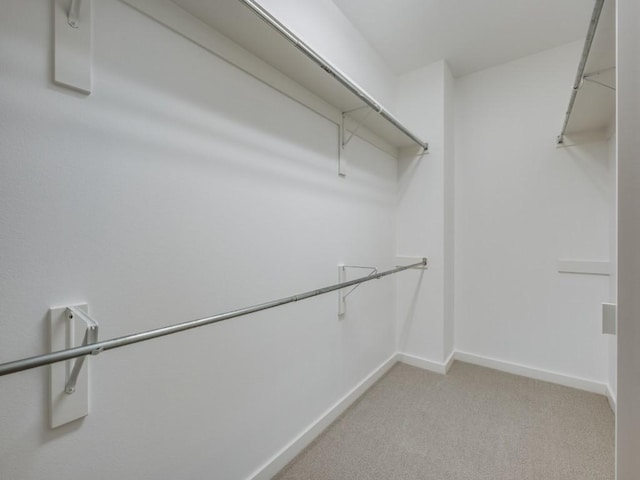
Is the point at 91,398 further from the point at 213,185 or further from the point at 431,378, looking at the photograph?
the point at 431,378

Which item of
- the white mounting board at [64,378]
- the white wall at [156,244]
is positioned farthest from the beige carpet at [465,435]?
the white mounting board at [64,378]

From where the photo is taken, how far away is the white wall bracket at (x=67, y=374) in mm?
795

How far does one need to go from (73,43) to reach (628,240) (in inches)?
65.8

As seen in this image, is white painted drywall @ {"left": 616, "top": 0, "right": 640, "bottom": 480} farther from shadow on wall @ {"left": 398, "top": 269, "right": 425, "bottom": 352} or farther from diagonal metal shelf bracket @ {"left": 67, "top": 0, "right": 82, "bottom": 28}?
shadow on wall @ {"left": 398, "top": 269, "right": 425, "bottom": 352}

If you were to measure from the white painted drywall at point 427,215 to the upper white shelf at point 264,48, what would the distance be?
3.02 feet

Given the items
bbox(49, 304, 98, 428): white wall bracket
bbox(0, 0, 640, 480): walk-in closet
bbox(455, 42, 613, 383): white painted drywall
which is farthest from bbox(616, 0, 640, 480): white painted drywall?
bbox(455, 42, 613, 383): white painted drywall

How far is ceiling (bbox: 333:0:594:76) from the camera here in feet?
6.53

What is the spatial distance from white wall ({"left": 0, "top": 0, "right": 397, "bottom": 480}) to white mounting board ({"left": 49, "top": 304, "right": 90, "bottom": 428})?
0.02 metres

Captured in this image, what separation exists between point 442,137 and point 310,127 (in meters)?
1.48

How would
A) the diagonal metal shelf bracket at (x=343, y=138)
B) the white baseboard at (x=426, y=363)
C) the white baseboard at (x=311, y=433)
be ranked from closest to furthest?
the white baseboard at (x=311, y=433), the diagonal metal shelf bracket at (x=343, y=138), the white baseboard at (x=426, y=363)

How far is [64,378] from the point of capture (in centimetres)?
81

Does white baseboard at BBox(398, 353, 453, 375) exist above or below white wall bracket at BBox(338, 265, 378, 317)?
below

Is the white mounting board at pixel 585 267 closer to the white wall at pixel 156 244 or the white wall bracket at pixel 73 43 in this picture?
the white wall at pixel 156 244

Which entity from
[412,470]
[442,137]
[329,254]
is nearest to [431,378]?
[412,470]
